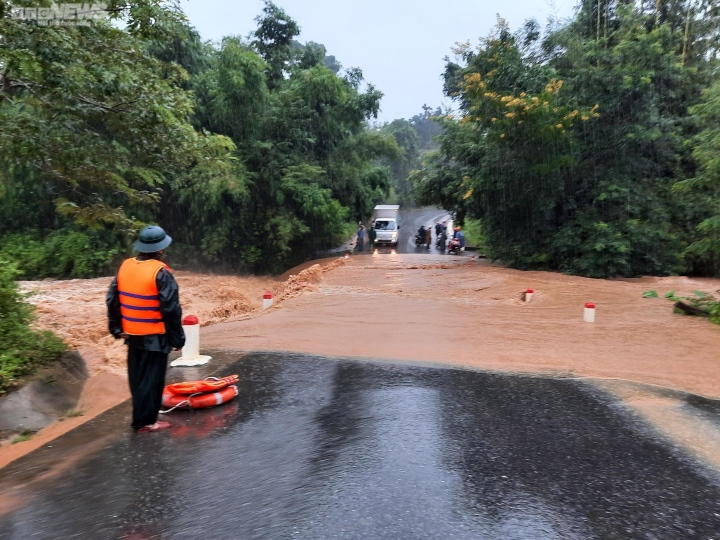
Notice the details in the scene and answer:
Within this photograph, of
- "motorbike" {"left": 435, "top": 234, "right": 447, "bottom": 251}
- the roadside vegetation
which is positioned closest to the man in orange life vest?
the roadside vegetation

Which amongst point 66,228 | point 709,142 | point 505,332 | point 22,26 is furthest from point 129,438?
point 66,228

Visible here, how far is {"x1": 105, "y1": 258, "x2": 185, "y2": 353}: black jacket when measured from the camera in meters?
4.62

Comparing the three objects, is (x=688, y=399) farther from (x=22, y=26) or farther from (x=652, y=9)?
(x=652, y=9)

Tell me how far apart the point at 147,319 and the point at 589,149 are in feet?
64.3

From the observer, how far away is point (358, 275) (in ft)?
60.5

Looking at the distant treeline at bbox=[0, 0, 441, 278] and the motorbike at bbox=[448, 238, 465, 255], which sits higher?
the distant treeline at bbox=[0, 0, 441, 278]

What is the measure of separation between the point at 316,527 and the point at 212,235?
24428mm

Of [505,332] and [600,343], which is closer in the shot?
[600,343]

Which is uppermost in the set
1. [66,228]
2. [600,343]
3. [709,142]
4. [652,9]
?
[652,9]

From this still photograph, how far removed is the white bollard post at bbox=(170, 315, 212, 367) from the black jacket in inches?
81.7

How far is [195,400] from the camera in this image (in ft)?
17.4

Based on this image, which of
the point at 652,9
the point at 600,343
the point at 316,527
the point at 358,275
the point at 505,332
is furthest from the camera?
the point at 652,9

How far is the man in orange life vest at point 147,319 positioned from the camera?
4.64 metres

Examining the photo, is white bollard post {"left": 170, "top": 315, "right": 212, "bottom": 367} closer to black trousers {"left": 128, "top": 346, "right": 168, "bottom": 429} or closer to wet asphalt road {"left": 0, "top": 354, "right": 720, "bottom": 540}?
→ wet asphalt road {"left": 0, "top": 354, "right": 720, "bottom": 540}
